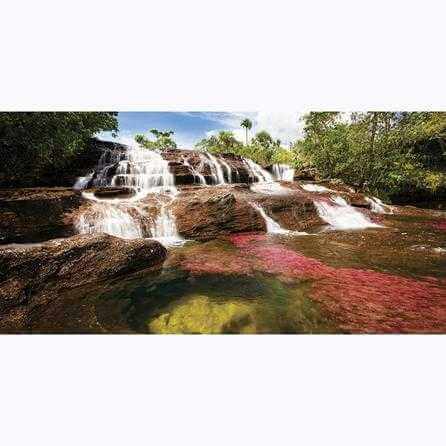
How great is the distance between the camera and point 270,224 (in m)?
6.62

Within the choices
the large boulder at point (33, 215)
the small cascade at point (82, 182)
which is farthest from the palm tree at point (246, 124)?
the small cascade at point (82, 182)

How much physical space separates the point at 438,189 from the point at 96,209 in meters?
8.96

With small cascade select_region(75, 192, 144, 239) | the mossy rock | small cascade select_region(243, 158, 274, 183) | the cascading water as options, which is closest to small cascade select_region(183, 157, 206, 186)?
the cascading water

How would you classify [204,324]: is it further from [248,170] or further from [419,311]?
[248,170]

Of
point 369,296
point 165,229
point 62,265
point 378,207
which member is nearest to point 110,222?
point 165,229

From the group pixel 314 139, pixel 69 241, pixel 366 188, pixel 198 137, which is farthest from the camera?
pixel 366 188

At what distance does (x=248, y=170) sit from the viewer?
10500 millimetres

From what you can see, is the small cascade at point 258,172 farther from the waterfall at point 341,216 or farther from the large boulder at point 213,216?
the large boulder at point 213,216

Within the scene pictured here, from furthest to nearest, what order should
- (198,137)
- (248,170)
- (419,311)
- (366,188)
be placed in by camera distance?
(248,170) < (366,188) < (198,137) < (419,311)

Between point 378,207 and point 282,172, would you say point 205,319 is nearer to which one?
point 378,207

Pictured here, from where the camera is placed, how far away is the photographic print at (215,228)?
119 inches

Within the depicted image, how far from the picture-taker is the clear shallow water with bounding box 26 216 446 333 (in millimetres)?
2801

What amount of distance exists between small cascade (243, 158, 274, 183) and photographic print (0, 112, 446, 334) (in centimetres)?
75
